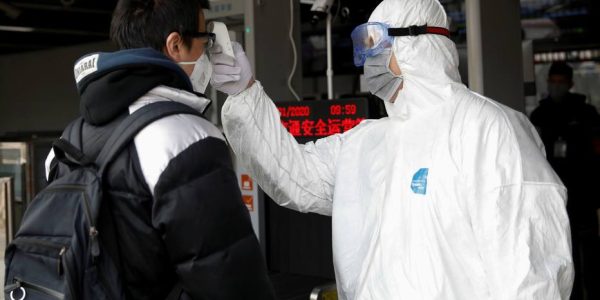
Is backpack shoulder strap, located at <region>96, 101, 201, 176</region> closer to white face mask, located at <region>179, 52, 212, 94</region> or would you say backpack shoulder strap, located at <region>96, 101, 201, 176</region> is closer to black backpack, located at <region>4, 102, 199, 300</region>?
black backpack, located at <region>4, 102, 199, 300</region>

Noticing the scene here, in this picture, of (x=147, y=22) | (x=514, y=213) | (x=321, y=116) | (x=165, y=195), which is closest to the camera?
(x=165, y=195)

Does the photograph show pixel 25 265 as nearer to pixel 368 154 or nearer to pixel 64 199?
pixel 64 199

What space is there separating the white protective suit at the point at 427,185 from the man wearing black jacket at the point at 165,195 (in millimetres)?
475

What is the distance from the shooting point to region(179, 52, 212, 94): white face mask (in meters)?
1.52

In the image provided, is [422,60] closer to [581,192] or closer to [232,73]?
[232,73]

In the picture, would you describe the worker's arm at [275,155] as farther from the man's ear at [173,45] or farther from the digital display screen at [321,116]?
the digital display screen at [321,116]

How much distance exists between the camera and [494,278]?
5.06 ft

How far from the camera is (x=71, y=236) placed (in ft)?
4.08

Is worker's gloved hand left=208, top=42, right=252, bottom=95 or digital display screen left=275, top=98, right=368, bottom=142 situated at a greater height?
worker's gloved hand left=208, top=42, right=252, bottom=95

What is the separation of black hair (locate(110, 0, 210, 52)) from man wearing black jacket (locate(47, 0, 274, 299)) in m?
0.06

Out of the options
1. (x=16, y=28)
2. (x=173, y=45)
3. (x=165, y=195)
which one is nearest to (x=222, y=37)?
(x=173, y=45)

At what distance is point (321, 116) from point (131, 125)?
242 cm

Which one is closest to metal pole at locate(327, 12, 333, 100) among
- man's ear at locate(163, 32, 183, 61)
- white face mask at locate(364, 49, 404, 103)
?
white face mask at locate(364, 49, 404, 103)

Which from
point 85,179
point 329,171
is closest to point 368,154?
point 329,171
